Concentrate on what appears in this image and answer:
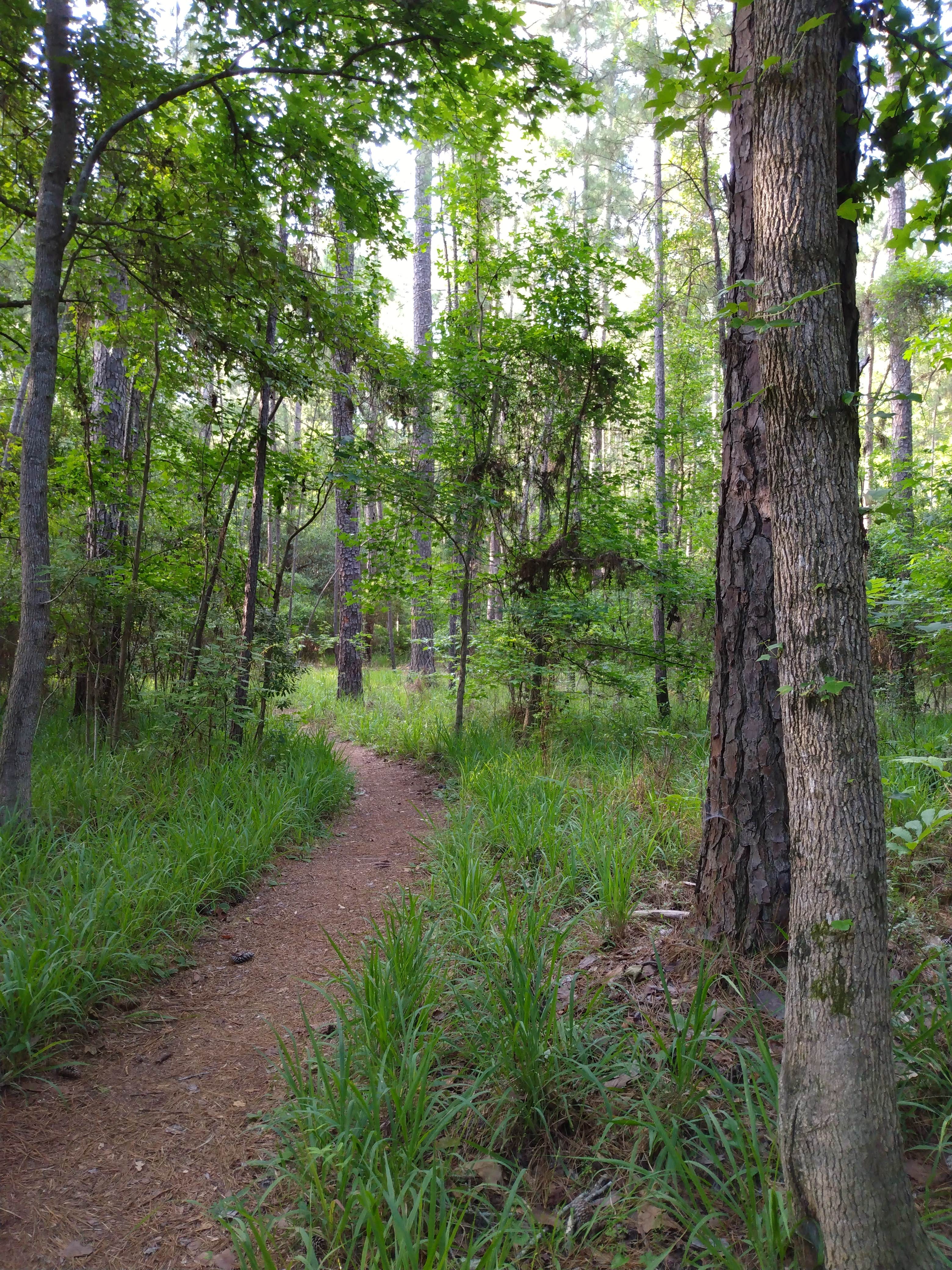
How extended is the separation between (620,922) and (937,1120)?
136 centimetres

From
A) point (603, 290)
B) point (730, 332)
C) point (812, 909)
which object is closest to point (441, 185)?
point (603, 290)

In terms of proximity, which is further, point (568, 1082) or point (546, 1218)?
point (568, 1082)

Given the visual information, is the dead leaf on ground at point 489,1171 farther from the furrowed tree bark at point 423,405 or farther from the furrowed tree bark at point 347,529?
the furrowed tree bark at point 423,405

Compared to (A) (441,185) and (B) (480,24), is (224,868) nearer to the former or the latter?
(B) (480,24)

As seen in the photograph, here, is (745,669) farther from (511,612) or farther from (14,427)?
(14,427)

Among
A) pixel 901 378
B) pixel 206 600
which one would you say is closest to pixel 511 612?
pixel 206 600

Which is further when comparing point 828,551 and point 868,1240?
point 828,551

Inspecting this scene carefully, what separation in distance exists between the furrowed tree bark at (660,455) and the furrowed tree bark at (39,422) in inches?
215

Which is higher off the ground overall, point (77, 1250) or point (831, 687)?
point (831, 687)

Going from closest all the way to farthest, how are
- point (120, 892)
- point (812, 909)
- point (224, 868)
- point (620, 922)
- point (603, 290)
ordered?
point (812, 909) < point (620, 922) < point (120, 892) < point (224, 868) < point (603, 290)

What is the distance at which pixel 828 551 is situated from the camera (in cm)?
167

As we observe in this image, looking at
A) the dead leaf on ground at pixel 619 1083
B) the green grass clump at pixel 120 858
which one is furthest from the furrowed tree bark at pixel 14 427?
the dead leaf on ground at pixel 619 1083

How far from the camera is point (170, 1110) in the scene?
7.95 ft

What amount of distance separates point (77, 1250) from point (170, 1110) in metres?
0.57
